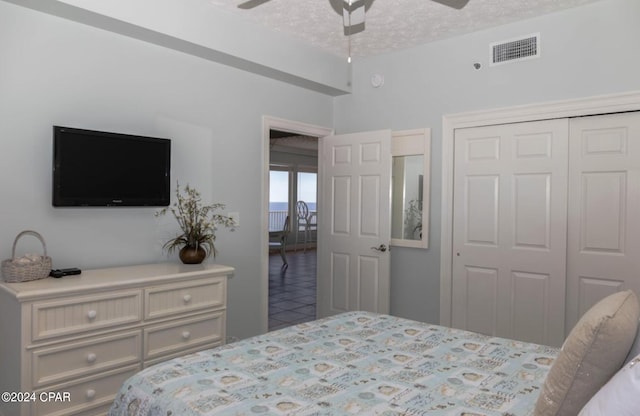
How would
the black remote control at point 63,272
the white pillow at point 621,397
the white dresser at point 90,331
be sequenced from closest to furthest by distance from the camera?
Result: the white pillow at point 621,397, the white dresser at point 90,331, the black remote control at point 63,272

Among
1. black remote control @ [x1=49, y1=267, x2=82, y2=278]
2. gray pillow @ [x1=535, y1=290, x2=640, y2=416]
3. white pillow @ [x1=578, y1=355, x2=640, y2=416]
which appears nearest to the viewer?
white pillow @ [x1=578, y1=355, x2=640, y2=416]

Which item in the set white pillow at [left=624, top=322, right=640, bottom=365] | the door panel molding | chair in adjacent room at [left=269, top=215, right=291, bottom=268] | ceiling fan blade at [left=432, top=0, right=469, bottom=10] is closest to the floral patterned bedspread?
white pillow at [left=624, top=322, right=640, bottom=365]

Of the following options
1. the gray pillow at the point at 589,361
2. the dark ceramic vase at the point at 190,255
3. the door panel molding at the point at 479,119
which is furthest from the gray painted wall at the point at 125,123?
the gray pillow at the point at 589,361

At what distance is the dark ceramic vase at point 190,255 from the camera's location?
10.4 ft

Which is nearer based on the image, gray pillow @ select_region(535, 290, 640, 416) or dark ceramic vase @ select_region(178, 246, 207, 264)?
gray pillow @ select_region(535, 290, 640, 416)

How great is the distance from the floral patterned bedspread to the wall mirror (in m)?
1.96

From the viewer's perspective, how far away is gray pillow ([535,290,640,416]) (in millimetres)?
1168

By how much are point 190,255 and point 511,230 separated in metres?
2.47

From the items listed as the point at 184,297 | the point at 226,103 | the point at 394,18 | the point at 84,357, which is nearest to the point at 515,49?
the point at 394,18

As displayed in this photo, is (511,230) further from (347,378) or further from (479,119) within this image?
(347,378)

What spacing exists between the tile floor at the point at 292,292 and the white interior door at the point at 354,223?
1.85ft

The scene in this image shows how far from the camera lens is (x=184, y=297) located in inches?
114

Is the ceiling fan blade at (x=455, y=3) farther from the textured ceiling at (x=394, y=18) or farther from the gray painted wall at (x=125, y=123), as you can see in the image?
the gray painted wall at (x=125, y=123)

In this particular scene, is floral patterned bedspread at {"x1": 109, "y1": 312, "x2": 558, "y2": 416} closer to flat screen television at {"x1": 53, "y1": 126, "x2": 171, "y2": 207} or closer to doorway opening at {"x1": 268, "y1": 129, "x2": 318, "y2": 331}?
flat screen television at {"x1": 53, "y1": 126, "x2": 171, "y2": 207}
